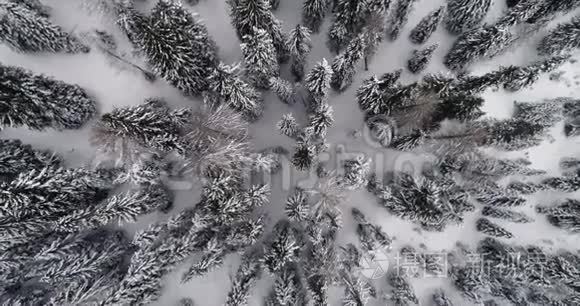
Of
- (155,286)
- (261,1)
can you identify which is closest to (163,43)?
(261,1)

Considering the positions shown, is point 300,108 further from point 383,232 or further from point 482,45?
point 482,45

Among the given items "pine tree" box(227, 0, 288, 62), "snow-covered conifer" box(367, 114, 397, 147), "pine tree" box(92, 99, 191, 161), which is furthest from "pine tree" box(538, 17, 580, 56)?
"pine tree" box(92, 99, 191, 161)

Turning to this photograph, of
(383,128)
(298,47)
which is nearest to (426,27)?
(383,128)

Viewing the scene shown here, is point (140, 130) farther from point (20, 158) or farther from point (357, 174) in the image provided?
point (357, 174)

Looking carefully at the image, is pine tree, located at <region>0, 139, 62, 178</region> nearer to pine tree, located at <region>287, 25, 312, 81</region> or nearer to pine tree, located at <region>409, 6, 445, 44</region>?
pine tree, located at <region>287, 25, 312, 81</region>

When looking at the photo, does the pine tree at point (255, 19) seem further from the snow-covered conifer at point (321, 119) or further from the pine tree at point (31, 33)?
the pine tree at point (31, 33)

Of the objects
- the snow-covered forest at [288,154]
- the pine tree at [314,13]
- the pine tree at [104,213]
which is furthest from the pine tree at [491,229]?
the pine tree at [104,213]

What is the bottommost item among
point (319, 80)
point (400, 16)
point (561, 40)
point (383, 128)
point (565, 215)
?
point (565, 215)
